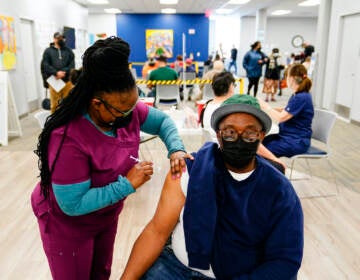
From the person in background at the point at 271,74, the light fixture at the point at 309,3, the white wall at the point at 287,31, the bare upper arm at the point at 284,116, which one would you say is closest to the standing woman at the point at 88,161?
the bare upper arm at the point at 284,116

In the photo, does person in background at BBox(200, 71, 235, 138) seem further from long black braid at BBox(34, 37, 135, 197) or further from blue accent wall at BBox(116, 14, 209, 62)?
blue accent wall at BBox(116, 14, 209, 62)

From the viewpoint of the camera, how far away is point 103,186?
1212 mm

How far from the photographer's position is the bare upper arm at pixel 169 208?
1.28 m

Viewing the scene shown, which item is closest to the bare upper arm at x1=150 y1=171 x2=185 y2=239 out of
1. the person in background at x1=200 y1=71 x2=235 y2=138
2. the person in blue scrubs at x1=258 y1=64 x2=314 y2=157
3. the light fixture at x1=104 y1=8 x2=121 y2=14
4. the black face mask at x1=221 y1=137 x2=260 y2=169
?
the black face mask at x1=221 y1=137 x2=260 y2=169

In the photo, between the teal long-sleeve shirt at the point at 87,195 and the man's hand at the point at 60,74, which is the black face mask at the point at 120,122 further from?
the man's hand at the point at 60,74

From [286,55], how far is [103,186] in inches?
685

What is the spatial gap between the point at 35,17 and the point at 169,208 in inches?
320

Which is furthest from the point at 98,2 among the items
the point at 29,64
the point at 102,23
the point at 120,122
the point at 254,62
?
the point at 120,122

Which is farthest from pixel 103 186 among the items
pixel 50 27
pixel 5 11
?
pixel 50 27

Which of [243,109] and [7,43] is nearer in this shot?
[243,109]

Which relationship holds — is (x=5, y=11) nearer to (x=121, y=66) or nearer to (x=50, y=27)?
(x=50, y=27)

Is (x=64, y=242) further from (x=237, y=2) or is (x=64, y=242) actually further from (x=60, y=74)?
(x=237, y=2)

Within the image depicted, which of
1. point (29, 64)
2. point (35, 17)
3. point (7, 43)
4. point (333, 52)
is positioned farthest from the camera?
point (35, 17)

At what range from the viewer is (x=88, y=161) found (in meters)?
1.15
